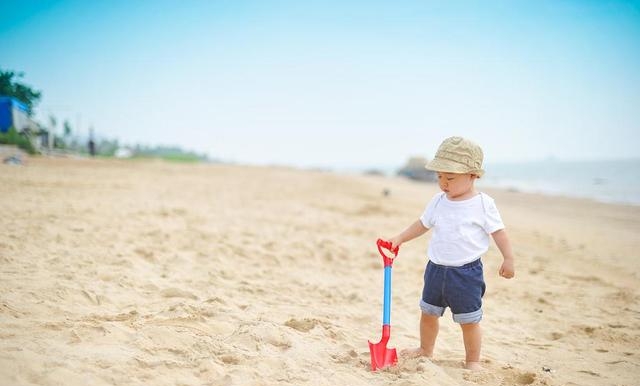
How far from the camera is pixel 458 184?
7.89 feet

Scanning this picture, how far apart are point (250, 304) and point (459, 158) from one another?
1986 millimetres

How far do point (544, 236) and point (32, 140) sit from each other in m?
17.0

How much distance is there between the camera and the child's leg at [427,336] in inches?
98.7

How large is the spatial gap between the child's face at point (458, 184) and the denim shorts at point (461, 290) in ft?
1.38

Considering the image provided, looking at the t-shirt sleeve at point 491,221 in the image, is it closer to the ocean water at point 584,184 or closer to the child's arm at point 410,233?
the child's arm at point 410,233

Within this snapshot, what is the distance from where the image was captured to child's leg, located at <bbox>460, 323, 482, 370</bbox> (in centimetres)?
238

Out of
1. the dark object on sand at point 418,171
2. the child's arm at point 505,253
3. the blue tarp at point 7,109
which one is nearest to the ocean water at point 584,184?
the dark object on sand at point 418,171

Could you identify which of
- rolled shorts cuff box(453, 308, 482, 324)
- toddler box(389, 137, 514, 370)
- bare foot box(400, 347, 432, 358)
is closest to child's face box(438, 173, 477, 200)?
toddler box(389, 137, 514, 370)

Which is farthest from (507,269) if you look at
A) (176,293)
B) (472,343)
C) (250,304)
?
A: (176,293)

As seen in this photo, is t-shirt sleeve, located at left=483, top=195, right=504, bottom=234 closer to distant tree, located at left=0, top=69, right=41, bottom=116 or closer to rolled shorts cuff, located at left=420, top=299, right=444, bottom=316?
rolled shorts cuff, located at left=420, top=299, right=444, bottom=316

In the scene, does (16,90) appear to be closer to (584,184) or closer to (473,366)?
(473,366)

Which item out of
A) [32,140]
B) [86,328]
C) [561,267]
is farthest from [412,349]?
[32,140]

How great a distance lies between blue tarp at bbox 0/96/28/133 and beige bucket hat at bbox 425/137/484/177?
1219 centimetres

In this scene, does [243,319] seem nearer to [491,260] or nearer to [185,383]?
[185,383]
